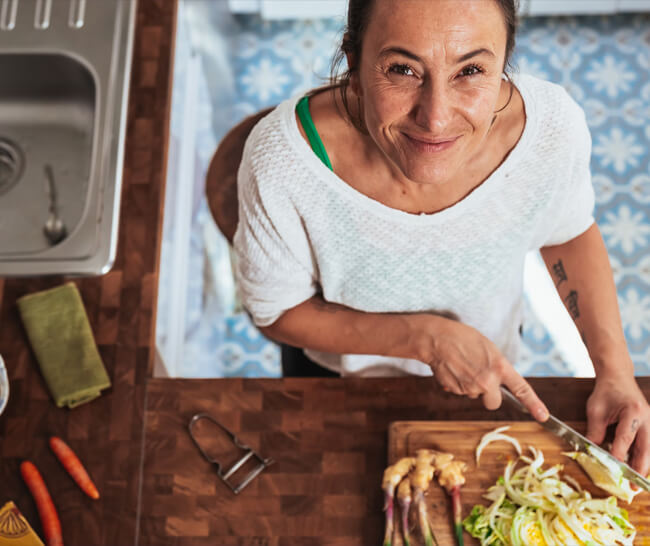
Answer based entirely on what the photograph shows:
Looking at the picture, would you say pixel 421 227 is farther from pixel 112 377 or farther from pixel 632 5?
pixel 632 5

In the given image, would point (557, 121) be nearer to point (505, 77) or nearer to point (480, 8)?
point (505, 77)

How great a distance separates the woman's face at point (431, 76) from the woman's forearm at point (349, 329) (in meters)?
0.34

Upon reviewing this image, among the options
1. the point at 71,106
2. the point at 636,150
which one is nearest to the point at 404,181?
the point at 71,106

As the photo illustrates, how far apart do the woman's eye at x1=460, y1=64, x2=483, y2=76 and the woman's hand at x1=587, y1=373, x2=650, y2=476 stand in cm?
58

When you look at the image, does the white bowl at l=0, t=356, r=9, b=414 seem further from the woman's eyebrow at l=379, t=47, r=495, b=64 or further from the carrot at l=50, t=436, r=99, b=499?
the woman's eyebrow at l=379, t=47, r=495, b=64

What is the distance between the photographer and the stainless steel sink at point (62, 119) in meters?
1.32

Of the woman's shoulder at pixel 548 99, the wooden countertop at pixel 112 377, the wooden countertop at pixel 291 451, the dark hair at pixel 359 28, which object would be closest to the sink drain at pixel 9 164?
the wooden countertop at pixel 112 377

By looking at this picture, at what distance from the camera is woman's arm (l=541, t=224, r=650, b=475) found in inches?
41.6

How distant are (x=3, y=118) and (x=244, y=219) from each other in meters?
0.84

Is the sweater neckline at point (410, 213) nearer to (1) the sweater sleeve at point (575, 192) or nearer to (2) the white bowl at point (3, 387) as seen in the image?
(1) the sweater sleeve at point (575, 192)

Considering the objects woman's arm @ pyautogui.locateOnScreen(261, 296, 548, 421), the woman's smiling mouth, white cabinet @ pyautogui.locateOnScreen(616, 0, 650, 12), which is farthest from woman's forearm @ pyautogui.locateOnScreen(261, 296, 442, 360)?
white cabinet @ pyautogui.locateOnScreen(616, 0, 650, 12)

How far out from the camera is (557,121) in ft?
3.43

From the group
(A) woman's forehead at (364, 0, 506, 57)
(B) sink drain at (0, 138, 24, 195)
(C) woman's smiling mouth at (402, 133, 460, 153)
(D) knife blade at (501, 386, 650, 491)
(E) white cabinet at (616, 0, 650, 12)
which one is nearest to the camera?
(A) woman's forehead at (364, 0, 506, 57)

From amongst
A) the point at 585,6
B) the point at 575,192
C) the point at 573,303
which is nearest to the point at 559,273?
the point at 573,303
